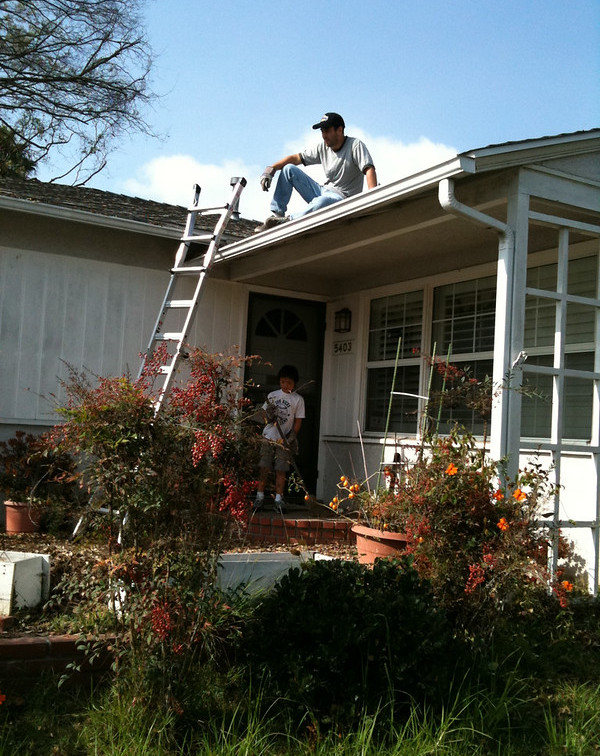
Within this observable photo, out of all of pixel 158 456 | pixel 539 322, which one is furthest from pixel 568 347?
pixel 158 456

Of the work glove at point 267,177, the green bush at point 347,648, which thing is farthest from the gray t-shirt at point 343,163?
the green bush at point 347,648

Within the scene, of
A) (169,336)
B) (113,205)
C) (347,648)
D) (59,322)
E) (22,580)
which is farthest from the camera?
(113,205)

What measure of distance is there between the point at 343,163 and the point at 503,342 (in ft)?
9.02

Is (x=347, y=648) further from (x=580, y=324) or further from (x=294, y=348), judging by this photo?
(x=294, y=348)

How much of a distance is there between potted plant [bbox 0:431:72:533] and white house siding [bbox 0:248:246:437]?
1.00ft

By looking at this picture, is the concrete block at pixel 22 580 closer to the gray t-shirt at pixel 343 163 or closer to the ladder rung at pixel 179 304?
the ladder rung at pixel 179 304

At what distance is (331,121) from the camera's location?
22.8ft

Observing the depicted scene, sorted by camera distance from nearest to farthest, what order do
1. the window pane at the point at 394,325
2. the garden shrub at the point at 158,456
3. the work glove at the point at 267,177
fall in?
the garden shrub at the point at 158,456 → the work glove at the point at 267,177 → the window pane at the point at 394,325

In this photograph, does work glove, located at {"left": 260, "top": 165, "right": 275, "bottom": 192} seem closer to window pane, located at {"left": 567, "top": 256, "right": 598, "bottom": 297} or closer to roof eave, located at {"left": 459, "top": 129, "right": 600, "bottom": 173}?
roof eave, located at {"left": 459, "top": 129, "right": 600, "bottom": 173}

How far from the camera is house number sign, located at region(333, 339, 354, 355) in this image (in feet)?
28.6

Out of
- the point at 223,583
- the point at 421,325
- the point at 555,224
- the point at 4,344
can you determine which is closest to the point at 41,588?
the point at 223,583

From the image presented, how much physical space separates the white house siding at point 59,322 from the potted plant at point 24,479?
0.30m

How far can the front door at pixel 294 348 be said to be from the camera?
28.4 feet

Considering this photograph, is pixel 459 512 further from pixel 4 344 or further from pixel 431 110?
pixel 4 344
